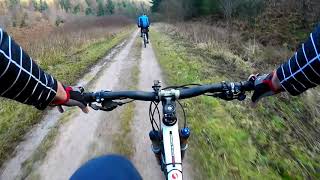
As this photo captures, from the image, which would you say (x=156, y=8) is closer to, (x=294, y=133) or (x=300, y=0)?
(x=300, y=0)

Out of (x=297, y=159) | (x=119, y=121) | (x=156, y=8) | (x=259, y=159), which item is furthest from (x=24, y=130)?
(x=156, y=8)

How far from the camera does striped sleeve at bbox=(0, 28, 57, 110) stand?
1795mm

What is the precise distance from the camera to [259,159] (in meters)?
4.95

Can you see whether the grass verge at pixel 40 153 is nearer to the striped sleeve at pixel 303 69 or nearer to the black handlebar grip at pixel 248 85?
the black handlebar grip at pixel 248 85

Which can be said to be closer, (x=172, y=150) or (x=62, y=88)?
(x=62, y=88)

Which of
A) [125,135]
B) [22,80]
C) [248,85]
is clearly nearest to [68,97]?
[22,80]

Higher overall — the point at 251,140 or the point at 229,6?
the point at 229,6

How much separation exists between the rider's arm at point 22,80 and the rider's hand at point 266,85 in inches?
55.3

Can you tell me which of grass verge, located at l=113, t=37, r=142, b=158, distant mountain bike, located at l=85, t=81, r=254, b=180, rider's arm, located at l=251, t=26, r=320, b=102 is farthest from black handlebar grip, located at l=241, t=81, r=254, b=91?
grass verge, located at l=113, t=37, r=142, b=158

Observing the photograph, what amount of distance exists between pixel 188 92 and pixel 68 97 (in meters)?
0.92

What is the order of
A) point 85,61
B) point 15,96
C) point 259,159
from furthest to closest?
point 85,61
point 259,159
point 15,96

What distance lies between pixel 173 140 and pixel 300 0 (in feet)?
97.1

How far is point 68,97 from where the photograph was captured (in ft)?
8.41

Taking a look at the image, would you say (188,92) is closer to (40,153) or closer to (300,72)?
(300,72)
